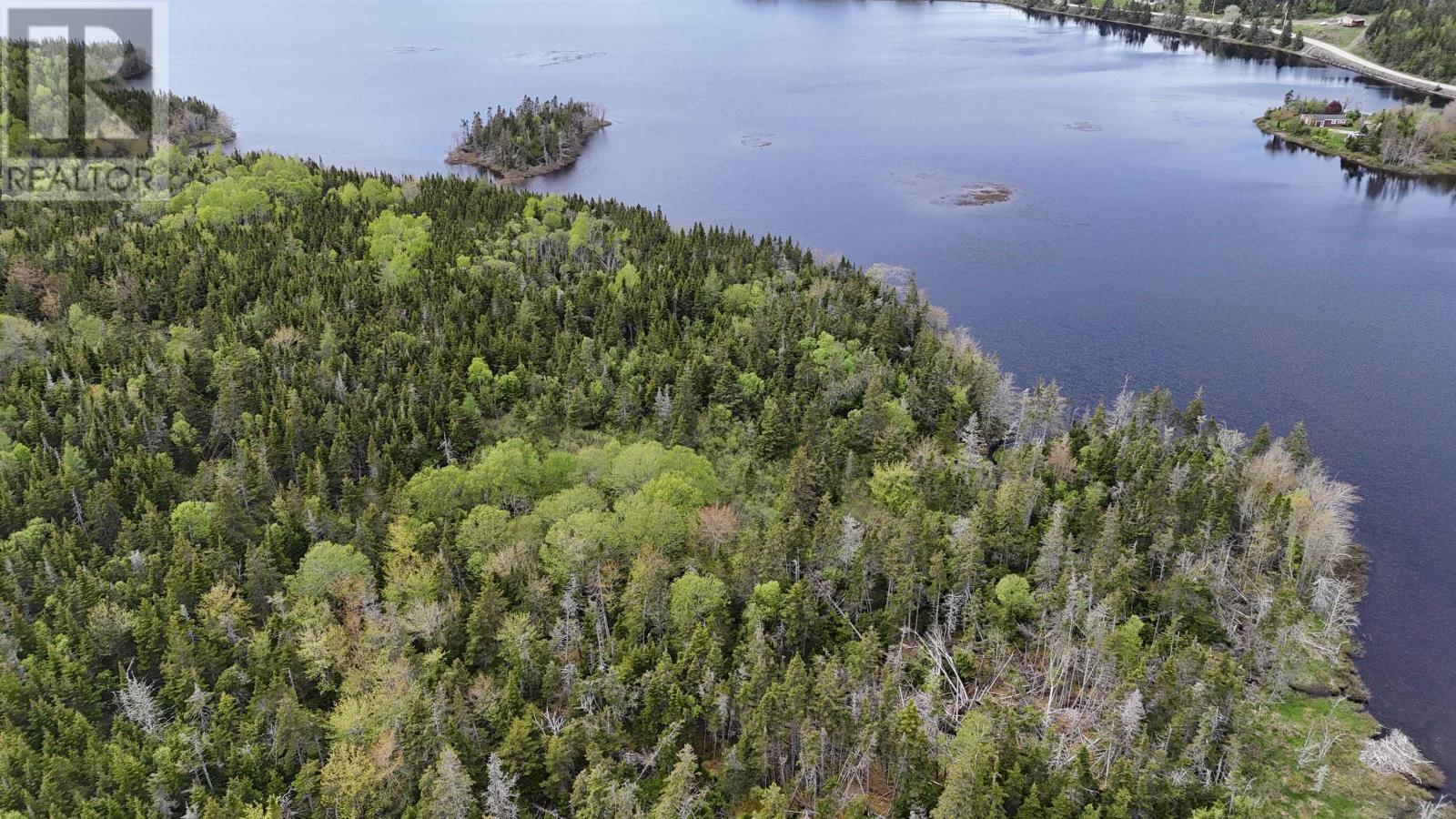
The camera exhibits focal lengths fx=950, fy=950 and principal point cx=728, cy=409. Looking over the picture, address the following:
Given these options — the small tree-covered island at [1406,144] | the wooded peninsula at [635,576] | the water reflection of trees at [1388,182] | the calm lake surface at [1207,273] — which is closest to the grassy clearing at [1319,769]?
the wooded peninsula at [635,576]

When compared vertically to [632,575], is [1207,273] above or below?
above

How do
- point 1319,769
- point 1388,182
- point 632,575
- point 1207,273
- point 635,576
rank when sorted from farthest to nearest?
point 1388,182, point 1207,273, point 632,575, point 635,576, point 1319,769

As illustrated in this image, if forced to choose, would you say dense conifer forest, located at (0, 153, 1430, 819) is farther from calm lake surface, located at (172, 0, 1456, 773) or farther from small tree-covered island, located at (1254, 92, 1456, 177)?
small tree-covered island, located at (1254, 92, 1456, 177)

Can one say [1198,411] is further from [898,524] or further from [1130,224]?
[1130,224]

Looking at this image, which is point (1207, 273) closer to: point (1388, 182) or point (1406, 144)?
point (1388, 182)

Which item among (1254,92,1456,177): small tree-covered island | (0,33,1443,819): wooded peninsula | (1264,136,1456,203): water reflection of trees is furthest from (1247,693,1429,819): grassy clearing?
(1254,92,1456,177): small tree-covered island

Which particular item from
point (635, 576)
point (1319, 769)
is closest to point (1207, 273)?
point (1319, 769)

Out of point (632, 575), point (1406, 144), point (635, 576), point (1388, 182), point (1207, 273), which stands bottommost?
point (632, 575)
